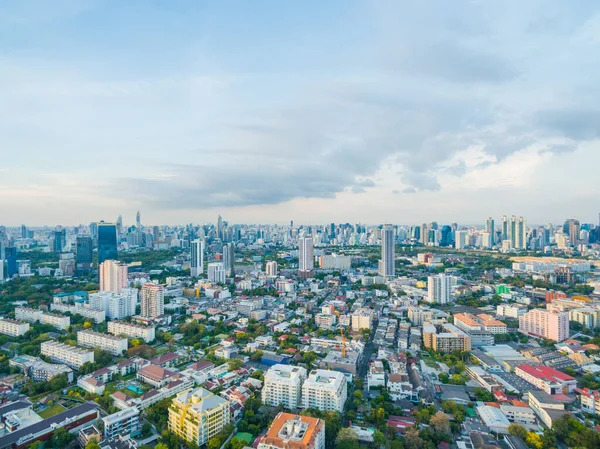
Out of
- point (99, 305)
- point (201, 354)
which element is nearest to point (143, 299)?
point (99, 305)

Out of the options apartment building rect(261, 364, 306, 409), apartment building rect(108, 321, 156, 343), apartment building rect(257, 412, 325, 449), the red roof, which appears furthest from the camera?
apartment building rect(108, 321, 156, 343)

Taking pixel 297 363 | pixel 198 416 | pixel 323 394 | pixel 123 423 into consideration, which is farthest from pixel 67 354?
pixel 323 394

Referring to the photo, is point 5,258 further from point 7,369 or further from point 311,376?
point 311,376

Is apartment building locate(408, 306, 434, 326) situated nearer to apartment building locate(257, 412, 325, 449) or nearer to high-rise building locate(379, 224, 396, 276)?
A: apartment building locate(257, 412, 325, 449)

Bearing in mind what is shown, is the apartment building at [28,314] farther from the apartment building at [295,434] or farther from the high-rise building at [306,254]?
the high-rise building at [306,254]

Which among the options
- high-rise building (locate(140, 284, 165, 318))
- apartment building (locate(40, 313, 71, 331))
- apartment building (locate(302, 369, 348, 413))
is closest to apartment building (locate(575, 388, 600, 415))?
apartment building (locate(302, 369, 348, 413))

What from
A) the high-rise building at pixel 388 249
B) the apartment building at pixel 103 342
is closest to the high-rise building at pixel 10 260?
the apartment building at pixel 103 342

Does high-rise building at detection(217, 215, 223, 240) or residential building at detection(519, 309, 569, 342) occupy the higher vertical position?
high-rise building at detection(217, 215, 223, 240)
